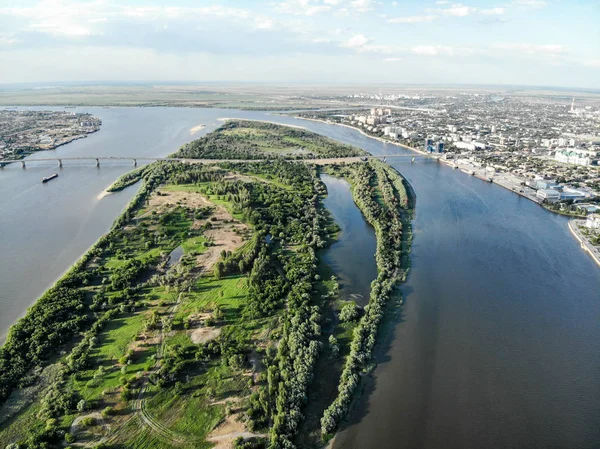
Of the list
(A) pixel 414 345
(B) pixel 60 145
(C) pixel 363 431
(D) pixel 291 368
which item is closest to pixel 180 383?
(D) pixel 291 368

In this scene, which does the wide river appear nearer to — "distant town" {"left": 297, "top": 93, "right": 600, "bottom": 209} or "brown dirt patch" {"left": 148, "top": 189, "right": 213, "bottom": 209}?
"brown dirt patch" {"left": 148, "top": 189, "right": 213, "bottom": 209}

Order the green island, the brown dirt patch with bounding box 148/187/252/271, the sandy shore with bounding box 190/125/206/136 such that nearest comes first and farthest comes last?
1. the green island
2. the brown dirt patch with bounding box 148/187/252/271
3. the sandy shore with bounding box 190/125/206/136

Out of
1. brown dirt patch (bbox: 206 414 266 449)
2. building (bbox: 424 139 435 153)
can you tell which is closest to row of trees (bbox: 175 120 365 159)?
building (bbox: 424 139 435 153)

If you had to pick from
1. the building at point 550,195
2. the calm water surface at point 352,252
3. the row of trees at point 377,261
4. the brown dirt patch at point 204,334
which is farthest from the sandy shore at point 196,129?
the brown dirt patch at point 204,334

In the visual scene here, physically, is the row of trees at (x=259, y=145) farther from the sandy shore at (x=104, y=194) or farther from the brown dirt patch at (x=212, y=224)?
the brown dirt patch at (x=212, y=224)

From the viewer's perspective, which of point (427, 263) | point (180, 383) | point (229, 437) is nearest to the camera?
point (229, 437)

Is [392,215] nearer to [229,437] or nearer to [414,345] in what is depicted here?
[414,345]

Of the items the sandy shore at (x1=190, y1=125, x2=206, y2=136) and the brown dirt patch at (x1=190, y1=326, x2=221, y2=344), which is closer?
the brown dirt patch at (x1=190, y1=326, x2=221, y2=344)
